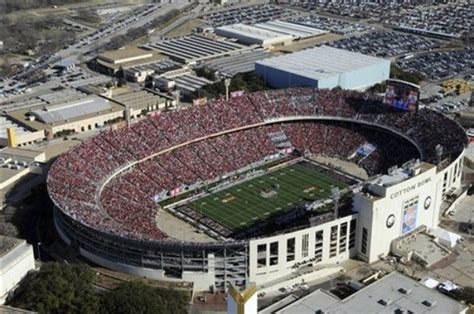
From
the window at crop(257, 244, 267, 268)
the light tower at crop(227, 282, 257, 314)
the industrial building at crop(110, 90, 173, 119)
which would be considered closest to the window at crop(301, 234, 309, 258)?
the window at crop(257, 244, 267, 268)

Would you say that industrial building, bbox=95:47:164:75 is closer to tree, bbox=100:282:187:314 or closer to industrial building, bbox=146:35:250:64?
industrial building, bbox=146:35:250:64

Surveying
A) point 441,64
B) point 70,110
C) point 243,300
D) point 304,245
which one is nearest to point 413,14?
point 441,64

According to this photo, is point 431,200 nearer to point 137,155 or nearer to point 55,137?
point 137,155

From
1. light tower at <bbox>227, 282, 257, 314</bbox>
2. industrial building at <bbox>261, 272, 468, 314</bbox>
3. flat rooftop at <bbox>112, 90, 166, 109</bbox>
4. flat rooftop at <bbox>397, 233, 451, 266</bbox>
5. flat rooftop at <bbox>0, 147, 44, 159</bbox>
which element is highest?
light tower at <bbox>227, 282, 257, 314</bbox>

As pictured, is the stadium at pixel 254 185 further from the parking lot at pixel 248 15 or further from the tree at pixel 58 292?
the parking lot at pixel 248 15

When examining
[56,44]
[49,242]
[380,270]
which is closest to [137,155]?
[49,242]

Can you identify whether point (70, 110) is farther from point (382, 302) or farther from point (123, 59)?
point (382, 302)
